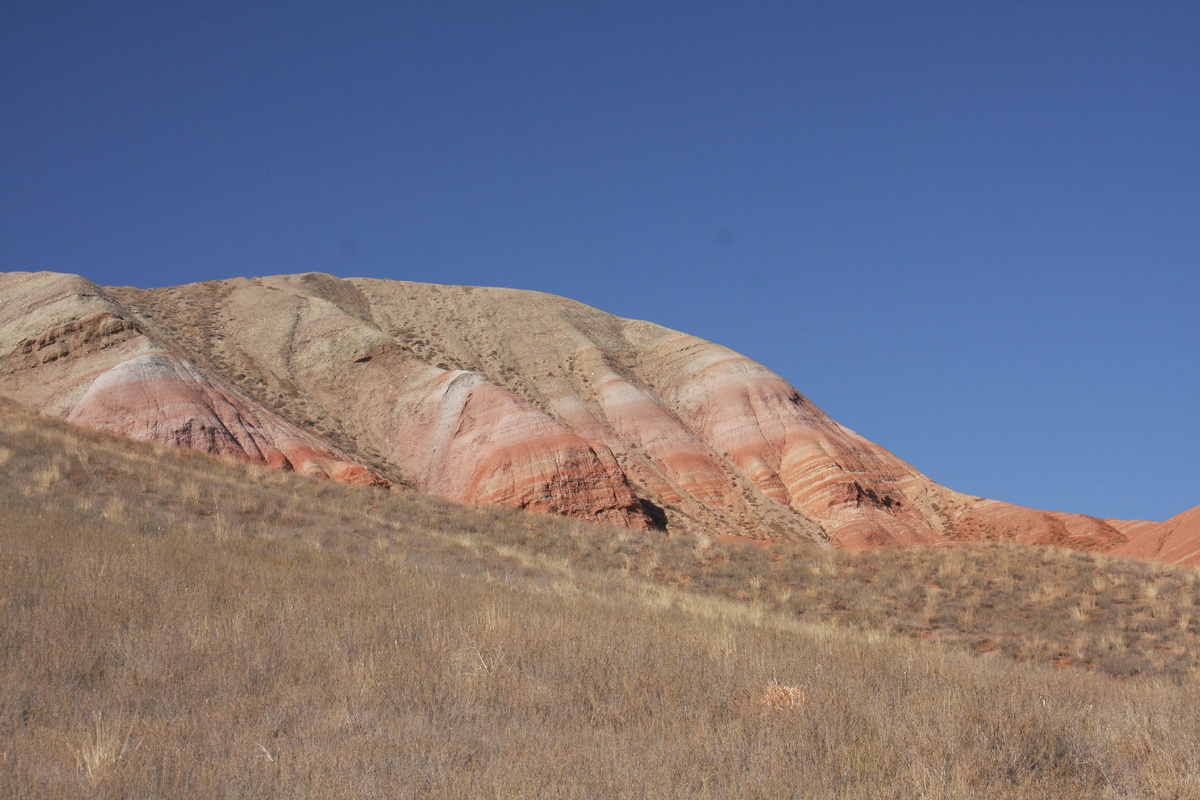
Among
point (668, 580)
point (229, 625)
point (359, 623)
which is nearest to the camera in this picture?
point (229, 625)

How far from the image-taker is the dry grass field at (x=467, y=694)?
4359 mm

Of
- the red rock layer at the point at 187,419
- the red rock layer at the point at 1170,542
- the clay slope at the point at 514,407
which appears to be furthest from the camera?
the clay slope at the point at 514,407

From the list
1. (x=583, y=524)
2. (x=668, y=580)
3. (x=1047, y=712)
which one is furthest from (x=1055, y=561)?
(x=1047, y=712)

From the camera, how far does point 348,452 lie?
36219 mm

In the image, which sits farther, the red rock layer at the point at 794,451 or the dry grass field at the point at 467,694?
the red rock layer at the point at 794,451

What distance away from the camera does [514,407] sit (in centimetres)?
3816

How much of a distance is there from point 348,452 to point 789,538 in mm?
21365

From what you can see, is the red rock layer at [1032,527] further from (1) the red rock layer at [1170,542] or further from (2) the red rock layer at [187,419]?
(2) the red rock layer at [187,419]

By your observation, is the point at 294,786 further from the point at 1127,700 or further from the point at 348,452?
the point at 348,452

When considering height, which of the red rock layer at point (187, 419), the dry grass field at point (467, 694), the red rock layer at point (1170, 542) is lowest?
the dry grass field at point (467, 694)

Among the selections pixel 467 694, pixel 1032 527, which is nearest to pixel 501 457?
pixel 1032 527

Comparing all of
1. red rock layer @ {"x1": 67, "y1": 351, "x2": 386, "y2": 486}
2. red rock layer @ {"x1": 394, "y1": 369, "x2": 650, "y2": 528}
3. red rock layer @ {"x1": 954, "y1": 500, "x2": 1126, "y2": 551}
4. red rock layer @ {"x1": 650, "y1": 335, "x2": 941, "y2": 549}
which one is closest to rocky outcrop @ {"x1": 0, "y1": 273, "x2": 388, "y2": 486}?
red rock layer @ {"x1": 67, "y1": 351, "x2": 386, "y2": 486}

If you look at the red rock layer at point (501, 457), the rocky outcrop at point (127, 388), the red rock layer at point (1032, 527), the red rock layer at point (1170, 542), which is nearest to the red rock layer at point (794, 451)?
the red rock layer at point (1032, 527)

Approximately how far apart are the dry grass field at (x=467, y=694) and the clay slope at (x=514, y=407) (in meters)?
22.4
